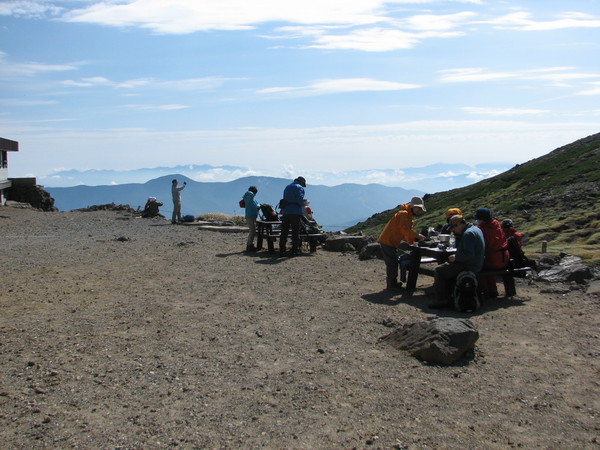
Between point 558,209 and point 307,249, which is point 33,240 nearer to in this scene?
point 307,249

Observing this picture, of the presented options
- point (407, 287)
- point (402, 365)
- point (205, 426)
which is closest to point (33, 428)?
point (205, 426)

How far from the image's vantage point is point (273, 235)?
16.1 meters

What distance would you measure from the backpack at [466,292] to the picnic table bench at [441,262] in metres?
0.68

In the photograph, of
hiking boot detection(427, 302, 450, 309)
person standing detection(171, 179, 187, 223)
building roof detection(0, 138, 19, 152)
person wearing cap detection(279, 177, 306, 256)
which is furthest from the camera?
building roof detection(0, 138, 19, 152)

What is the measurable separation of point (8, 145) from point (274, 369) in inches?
1705

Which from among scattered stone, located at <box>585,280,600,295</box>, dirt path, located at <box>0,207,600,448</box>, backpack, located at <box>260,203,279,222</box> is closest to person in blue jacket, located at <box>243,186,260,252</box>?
backpack, located at <box>260,203,279,222</box>

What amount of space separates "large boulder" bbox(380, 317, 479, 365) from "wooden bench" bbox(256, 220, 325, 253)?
8999 mm

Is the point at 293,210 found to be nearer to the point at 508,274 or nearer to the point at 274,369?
the point at 508,274

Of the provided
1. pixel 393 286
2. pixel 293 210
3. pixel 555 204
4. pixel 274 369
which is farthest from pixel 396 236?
pixel 555 204

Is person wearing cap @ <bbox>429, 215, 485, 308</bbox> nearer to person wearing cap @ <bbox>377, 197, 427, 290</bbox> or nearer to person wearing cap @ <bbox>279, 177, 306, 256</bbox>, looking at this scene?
person wearing cap @ <bbox>377, 197, 427, 290</bbox>

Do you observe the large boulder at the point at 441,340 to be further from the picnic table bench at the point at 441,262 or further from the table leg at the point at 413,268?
the table leg at the point at 413,268

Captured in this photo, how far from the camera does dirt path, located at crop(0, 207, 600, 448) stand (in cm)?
495

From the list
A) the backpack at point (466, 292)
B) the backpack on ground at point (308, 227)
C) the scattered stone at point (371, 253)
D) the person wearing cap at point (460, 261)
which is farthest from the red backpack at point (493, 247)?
the backpack on ground at point (308, 227)

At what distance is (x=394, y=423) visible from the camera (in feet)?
16.8
